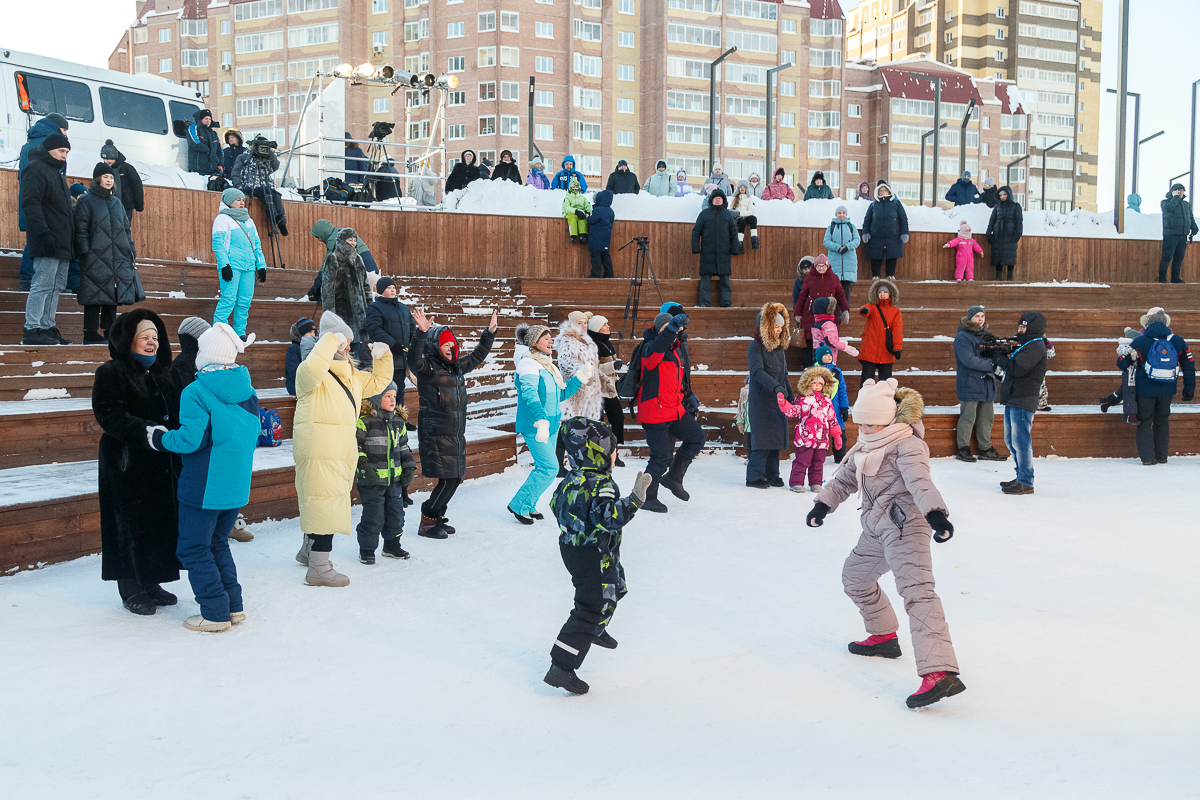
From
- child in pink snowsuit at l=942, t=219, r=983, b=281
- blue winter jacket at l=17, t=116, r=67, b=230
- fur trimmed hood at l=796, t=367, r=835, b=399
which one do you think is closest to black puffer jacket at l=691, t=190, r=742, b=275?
child in pink snowsuit at l=942, t=219, r=983, b=281

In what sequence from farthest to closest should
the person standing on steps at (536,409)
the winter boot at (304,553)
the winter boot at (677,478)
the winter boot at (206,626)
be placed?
the winter boot at (677,478) → the person standing on steps at (536,409) → the winter boot at (304,553) → the winter boot at (206,626)

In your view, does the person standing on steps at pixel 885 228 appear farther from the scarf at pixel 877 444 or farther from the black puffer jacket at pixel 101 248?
the scarf at pixel 877 444

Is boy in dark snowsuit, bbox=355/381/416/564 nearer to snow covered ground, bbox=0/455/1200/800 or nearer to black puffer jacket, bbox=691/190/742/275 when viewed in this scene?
snow covered ground, bbox=0/455/1200/800

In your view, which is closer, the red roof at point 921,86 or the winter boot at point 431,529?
the winter boot at point 431,529

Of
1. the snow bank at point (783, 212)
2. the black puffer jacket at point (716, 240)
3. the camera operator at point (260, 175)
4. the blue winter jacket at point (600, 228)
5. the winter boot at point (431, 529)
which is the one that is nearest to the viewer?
the winter boot at point (431, 529)

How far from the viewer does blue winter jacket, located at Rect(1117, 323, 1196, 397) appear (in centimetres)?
1033

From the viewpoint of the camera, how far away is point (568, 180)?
17672 millimetres

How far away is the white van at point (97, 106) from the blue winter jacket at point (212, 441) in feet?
36.3

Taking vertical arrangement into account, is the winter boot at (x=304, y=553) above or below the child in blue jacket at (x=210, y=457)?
below

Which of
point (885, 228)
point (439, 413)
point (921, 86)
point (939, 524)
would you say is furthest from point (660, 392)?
point (921, 86)

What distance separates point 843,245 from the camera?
13.4 meters

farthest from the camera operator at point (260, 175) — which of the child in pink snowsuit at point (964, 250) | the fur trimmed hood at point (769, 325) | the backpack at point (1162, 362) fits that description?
the backpack at point (1162, 362)

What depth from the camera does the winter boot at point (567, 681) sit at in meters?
3.99

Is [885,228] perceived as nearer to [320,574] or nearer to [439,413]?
[439,413]
